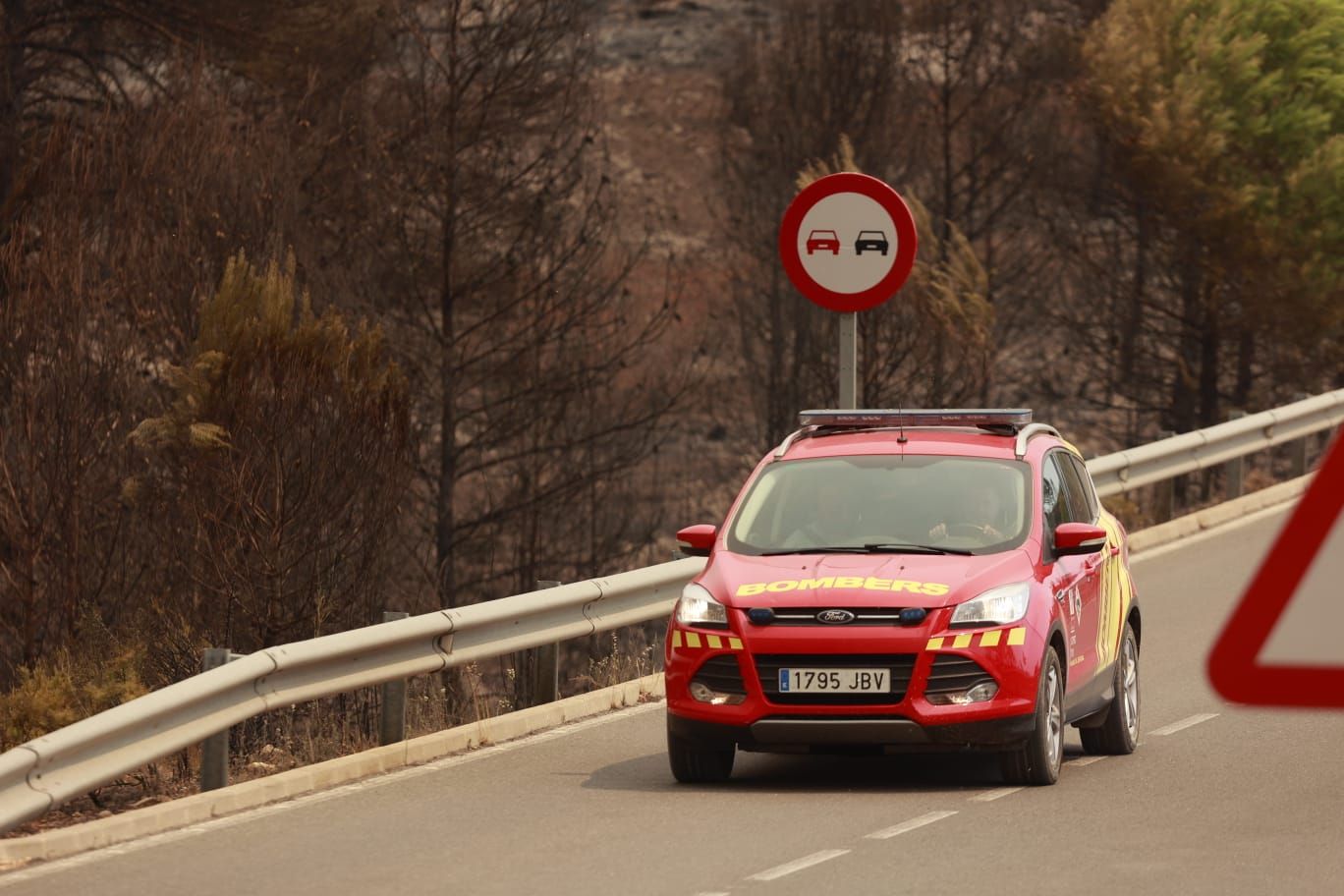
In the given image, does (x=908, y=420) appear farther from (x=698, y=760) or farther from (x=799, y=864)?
(x=799, y=864)

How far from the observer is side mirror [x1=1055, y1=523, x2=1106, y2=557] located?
12.2m

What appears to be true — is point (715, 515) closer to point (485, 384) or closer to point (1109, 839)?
point (485, 384)

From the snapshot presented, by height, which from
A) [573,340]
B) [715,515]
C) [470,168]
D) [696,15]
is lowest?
[715,515]

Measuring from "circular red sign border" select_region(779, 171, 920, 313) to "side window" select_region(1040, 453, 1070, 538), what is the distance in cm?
246

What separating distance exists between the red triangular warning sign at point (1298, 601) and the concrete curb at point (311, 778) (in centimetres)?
682

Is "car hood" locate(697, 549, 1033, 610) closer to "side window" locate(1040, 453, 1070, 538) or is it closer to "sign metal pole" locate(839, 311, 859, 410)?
"side window" locate(1040, 453, 1070, 538)

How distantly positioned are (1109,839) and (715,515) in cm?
4329

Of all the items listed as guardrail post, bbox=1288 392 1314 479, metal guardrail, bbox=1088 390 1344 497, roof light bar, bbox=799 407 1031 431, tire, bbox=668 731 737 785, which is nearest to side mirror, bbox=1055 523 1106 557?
roof light bar, bbox=799 407 1031 431

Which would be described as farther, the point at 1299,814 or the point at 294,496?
the point at 294,496

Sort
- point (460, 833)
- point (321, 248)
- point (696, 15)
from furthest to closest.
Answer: point (696, 15) → point (321, 248) → point (460, 833)

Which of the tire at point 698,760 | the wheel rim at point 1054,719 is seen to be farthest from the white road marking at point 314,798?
the wheel rim at point 1054,719

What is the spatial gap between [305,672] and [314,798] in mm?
577

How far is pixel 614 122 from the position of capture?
321 ft

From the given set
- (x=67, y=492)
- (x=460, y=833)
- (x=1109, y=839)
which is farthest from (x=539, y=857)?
(x=67, y=492)
